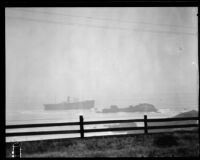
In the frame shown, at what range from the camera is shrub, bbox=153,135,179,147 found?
927 cm

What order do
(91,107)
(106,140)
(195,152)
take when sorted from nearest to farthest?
1. (195,152)
2. (106,140)
3. (91,107)

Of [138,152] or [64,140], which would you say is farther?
[64,140]

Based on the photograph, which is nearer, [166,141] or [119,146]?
[119,146]

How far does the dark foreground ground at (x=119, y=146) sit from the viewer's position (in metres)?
7.97

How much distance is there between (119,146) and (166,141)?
2038 millimetres

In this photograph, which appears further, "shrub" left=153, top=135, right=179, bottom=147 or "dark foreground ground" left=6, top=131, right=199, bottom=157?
"shrub" left=153, top=135, right=179, bottom=147

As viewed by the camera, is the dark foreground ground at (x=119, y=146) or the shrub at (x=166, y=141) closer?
the dark foreground ground at (x=119, y=146)

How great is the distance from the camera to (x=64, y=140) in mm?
9430

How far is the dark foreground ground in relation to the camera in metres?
7.97

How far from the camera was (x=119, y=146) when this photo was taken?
910 cm
